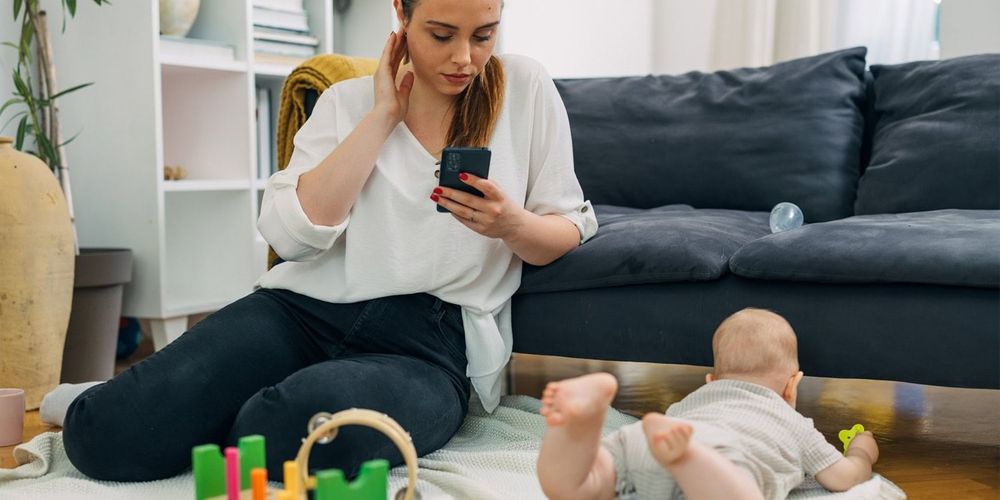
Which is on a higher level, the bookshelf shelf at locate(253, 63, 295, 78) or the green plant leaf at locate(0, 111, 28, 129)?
the bookshelf shelf at locate(253, 63, 295, 78)

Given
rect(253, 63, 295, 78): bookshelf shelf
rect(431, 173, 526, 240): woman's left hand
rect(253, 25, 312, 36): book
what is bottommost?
rect(431, 173, 526, 240): woman's left hand

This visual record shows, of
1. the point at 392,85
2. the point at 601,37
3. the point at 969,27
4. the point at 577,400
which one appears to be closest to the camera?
the point at 577,400

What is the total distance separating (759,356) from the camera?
4.95 ft

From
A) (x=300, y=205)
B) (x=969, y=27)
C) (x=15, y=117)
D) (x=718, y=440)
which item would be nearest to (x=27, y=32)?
(x=15, y=117)

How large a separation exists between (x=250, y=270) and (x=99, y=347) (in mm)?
494

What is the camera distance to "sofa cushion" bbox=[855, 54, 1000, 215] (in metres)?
2.15

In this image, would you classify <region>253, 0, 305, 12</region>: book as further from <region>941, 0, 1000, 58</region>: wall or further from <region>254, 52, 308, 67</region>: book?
<region>941, 0, 1000, 58</region>: wall

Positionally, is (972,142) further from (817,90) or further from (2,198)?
(2,198)

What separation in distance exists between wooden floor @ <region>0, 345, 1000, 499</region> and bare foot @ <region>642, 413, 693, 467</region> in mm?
622

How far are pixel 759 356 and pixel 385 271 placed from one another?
59 cm

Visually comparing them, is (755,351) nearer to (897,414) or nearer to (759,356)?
(759,356)

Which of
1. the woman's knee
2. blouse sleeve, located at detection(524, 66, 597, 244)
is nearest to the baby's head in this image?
blouse sleeve, located at detection(524, 66, 597, 244)

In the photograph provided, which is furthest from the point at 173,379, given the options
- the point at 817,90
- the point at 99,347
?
the point at 817,90

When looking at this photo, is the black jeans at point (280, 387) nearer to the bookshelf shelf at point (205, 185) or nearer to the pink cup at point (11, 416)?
the pink cup at point (11, 416)
